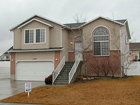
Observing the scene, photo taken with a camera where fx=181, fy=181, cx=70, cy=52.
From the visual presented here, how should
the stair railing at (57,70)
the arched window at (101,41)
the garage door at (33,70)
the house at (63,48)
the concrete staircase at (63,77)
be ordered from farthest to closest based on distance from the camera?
the garage door at (33,70)
the arched window at (101,41)
the house at (63,48)
the stair railing at (57,70)
the concrete staircase at (63,77)

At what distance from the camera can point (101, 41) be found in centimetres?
1983

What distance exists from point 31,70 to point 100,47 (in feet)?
27.2

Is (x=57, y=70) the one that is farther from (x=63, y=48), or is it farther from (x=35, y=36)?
(x=35, y=36)

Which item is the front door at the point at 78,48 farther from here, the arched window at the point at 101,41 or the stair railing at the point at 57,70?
the stair railing at the point at 57,70

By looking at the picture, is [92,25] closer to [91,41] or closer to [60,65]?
[91,41]

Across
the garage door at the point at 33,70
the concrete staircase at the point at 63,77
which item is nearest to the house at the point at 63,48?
the garage door at the point at 33,70

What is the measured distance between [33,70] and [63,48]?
4428mm

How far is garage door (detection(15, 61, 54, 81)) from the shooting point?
2031 cm

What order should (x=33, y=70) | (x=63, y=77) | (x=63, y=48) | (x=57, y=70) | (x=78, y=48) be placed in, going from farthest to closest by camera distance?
(x=78, y=48), (x=33, y=70), (x=63, y=48), (x=57, y=70), (x=63, y=77)

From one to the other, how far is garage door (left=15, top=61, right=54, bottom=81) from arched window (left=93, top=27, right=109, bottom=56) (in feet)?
17.3

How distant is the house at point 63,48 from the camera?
19234mm

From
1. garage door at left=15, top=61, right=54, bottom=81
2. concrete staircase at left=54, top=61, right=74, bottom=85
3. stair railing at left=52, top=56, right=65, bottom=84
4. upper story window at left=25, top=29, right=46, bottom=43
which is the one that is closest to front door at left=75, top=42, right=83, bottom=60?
stair railing at left=52, top=56, right=65, bottom=84

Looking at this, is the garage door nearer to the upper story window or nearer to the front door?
the upper story window

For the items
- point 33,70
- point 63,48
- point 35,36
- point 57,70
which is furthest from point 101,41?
point 33,70
